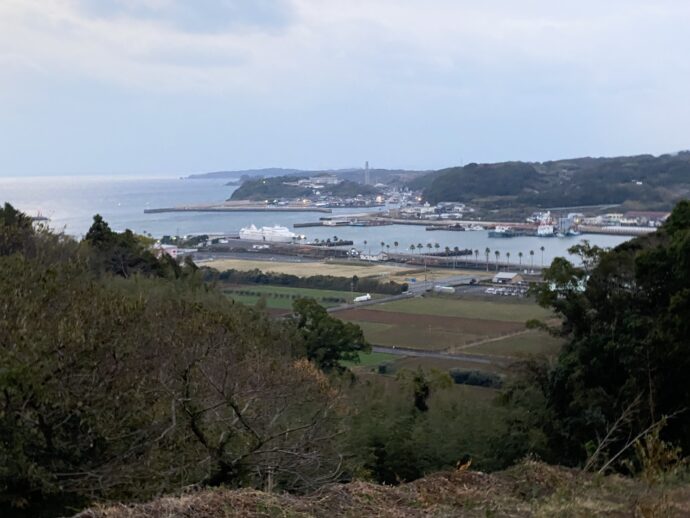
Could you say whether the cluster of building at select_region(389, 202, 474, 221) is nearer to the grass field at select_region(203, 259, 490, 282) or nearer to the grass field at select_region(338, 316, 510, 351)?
the grass field at select_region(203, 259, 490, 282)

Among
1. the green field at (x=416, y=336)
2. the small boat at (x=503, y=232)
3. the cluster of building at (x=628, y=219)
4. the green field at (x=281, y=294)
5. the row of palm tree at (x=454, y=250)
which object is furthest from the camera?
the small boat at (x=503, y=232)

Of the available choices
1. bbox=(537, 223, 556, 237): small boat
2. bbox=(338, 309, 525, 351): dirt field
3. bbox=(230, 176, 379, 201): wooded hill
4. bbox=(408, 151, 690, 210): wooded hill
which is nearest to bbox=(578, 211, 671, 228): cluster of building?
bbox=(537, 223, 556, 237): small boat

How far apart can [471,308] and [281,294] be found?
715 cm

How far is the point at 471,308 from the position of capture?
85.1ft

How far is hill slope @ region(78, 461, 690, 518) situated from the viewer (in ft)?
10.8

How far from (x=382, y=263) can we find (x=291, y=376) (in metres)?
32.6

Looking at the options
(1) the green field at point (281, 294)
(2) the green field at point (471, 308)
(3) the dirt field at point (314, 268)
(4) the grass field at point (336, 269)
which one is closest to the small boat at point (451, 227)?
(4) the grass field at point (336, 269)

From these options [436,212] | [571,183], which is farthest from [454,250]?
[571,183]

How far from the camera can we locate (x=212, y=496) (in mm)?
3398

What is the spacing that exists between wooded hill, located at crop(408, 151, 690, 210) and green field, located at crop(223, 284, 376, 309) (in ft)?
112

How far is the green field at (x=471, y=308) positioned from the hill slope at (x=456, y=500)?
771 inches

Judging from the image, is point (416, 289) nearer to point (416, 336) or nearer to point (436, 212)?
point (416, 336)

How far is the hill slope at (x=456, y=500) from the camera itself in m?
3.28

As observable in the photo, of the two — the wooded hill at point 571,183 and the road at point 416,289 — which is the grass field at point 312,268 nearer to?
the road at point 416,289
